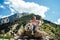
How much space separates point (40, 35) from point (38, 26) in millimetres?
732

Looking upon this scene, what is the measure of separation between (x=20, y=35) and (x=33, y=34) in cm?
103

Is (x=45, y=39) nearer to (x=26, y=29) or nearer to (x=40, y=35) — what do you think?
(x=40, y=35)

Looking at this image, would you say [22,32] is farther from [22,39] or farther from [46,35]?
[46,35]

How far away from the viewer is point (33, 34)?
17906 millimetres

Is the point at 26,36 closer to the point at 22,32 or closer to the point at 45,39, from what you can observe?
the point at 22,32

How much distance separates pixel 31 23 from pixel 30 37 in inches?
45.2

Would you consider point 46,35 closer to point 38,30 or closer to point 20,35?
point 38,30

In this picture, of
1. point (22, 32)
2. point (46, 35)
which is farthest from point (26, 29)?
point (46, 35)

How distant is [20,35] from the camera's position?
18.0 metres

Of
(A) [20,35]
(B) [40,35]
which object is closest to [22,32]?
(A) [20,35]

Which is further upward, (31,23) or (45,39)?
(31,23)

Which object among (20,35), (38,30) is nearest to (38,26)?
(38,30)

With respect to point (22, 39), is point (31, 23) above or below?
above

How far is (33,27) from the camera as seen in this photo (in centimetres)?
1762
